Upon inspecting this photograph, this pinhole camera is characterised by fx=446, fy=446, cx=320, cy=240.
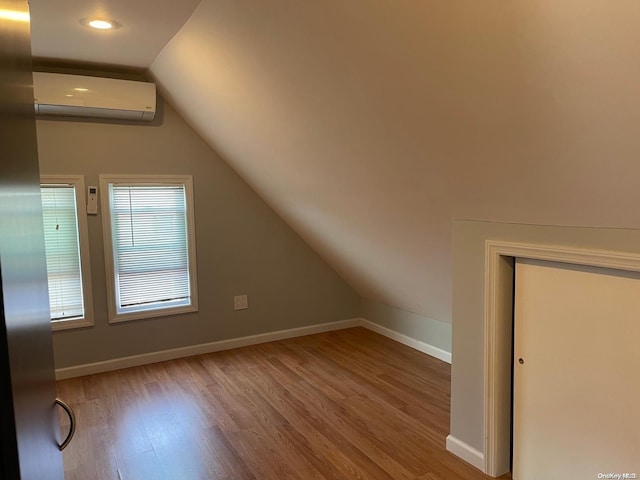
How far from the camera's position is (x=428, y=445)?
2516 millimetres

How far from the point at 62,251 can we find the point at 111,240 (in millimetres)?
355

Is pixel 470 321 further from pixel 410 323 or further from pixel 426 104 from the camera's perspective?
pixel 410 323

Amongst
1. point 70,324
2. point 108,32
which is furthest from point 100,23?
point 70,324

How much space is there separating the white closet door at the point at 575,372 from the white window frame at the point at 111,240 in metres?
2.75

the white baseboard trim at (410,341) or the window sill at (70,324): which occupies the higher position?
the window sill at (70,324)

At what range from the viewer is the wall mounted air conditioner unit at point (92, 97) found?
3.13 metres

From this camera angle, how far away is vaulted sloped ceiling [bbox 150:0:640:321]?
4.16ft

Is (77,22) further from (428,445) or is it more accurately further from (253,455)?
→ (428,445)

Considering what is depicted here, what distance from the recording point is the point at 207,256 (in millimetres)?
4020

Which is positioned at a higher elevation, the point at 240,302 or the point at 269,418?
the point at 240,302

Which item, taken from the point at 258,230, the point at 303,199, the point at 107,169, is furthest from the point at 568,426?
the point at 107,169

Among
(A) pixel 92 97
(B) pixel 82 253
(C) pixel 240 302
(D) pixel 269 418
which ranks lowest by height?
(D) pixel 269 418

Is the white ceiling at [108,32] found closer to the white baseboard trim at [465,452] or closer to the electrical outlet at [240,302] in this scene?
the electrical outlet at [240,302]

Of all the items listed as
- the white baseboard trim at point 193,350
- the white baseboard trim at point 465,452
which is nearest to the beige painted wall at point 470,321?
the white baseboard trim at point 465,452
